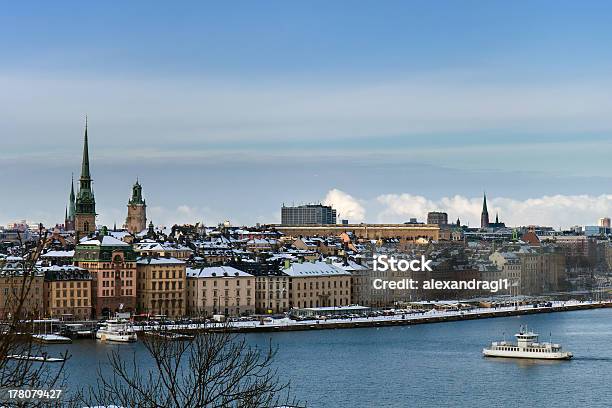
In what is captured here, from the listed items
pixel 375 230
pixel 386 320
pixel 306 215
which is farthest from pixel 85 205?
pixel 306 215

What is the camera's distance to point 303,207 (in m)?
79.2

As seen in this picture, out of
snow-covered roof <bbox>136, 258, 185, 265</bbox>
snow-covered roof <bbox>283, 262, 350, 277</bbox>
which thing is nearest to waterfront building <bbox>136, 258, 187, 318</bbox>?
snow-covered roof <bbox>136, 258, 185, 265</bbox>

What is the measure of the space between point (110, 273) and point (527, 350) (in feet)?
36.1

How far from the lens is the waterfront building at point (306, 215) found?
7838 cm

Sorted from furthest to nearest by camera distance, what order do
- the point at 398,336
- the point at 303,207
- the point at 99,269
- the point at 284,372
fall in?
the point at 303,207, the point at 99,269, the point at 398,336, the point at 284,372

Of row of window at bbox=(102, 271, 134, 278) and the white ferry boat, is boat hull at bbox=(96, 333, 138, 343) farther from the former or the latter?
the white ferry boat

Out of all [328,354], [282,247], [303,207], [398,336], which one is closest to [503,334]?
[398,336]

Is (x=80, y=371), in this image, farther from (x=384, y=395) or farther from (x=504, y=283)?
(x=504, y=283)

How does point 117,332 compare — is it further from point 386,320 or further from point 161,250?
point 161,250

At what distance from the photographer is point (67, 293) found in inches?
1154

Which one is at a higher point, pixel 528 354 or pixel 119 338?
pixel 119 338

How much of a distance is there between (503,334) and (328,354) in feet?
19.2

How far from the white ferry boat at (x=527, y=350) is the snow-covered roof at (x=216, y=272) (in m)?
9.83

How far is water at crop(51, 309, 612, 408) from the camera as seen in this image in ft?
55.1
